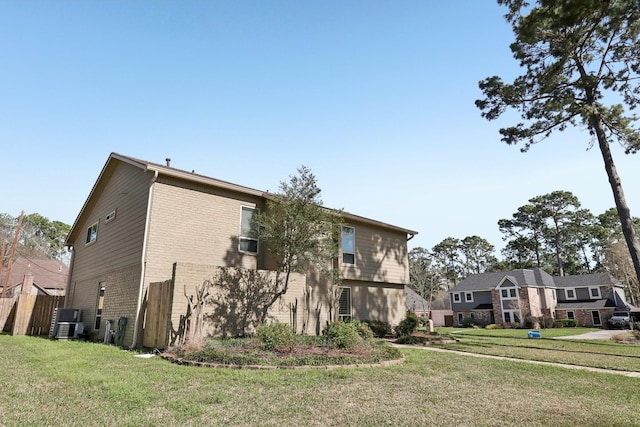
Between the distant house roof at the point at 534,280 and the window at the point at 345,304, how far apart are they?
26833mm

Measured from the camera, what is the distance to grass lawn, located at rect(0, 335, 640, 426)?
4449mm

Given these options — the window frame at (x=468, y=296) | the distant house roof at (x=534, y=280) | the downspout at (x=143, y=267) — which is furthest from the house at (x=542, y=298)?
the downspout at (x=143, y=267)

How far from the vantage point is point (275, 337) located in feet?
29.8

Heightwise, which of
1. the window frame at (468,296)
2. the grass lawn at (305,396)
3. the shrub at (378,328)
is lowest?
the grass lawn at (305,396)

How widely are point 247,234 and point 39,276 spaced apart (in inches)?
1110

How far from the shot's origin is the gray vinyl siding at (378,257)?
56.6 ft

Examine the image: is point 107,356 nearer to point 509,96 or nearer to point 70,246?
point 70,246

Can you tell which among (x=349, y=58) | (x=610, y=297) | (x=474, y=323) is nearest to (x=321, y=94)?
(x=349, y=58)

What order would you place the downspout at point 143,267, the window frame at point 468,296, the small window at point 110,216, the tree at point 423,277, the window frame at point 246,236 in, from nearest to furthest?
the downspout at point 143,267 → the window frame at point 246,236 → the small window at point 110,216 → the window frame at point 468,296 → the tree at point 423,277

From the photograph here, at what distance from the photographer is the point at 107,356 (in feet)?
29.3

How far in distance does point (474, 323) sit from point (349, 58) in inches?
1373

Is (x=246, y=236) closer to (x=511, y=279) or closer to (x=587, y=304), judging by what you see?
(x=511, y=279)

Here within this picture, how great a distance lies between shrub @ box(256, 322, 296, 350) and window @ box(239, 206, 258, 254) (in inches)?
198

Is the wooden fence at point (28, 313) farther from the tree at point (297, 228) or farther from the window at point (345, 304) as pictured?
the window at point (345, 304)
